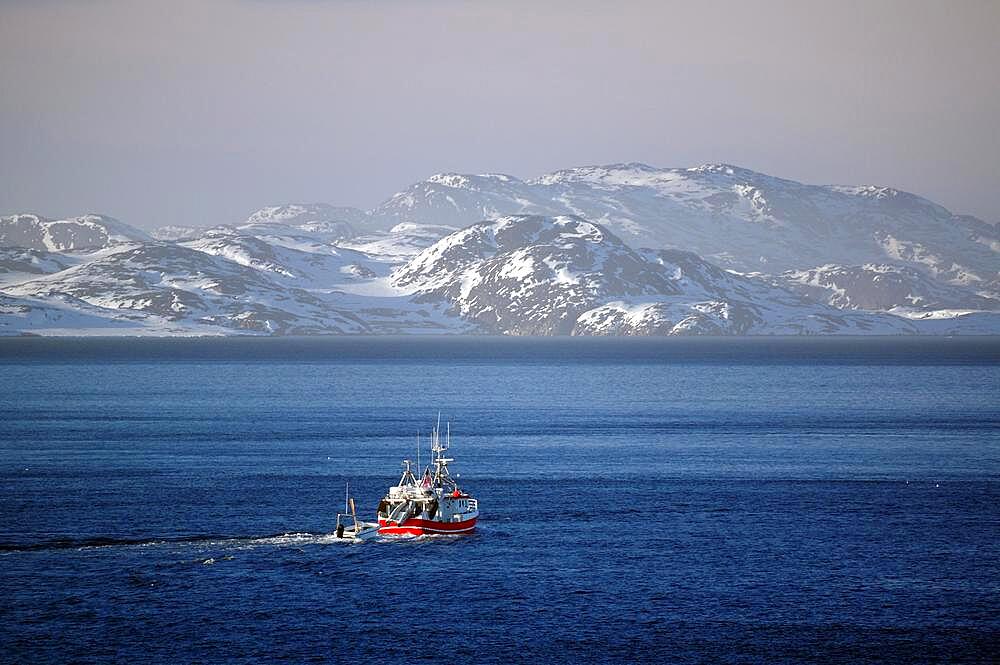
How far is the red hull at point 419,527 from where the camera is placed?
127m

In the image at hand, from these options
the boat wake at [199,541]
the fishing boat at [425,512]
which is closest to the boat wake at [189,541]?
the boat wake at [199,541]

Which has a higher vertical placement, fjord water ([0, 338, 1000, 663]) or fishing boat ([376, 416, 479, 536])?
fishing boat ([376, 416, 479, 536])

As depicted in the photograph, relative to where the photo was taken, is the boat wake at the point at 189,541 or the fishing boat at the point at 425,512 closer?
the boat wake at the point at 189,541

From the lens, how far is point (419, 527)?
12744cm

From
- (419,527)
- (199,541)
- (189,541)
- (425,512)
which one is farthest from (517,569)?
(189,541)

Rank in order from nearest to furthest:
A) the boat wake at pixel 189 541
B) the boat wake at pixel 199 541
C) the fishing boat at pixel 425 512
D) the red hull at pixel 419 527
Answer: the boat wake at pixel 189 541, the boat wake at pixel 199 541, the red hull at pixel 419 527, the fishing boat at pixel 425 512

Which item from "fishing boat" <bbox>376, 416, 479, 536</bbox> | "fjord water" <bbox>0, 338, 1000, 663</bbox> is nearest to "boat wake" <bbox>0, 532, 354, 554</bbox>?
"fjord water" <bbox>0, 338, 1000, 663</bbox>

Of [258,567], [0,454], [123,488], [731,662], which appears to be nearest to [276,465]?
[123,488]

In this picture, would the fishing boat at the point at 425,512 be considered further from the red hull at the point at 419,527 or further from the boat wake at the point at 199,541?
the boat wake at the point at 199,541

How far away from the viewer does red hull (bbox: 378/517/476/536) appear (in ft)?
417

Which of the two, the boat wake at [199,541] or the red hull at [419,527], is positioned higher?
the red hull at [419,527]

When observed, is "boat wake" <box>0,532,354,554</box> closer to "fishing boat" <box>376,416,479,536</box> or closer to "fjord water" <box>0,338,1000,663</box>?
"fjord water" <box>0,338,1000,663</box>

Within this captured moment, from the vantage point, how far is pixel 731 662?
8650cm

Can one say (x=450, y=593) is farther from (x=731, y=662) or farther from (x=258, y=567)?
(x=731, y=662)
